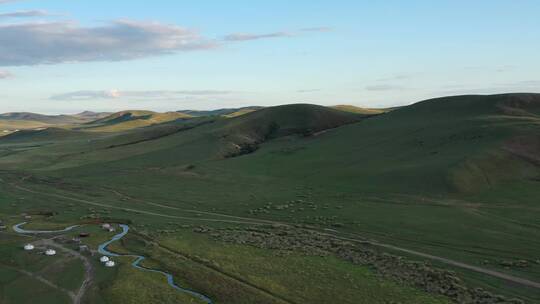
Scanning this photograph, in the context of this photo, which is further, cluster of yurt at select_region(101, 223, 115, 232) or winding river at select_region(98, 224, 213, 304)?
cluster of yurt at select_region(101, 223, 115, 232)

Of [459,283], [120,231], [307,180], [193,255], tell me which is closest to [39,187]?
[120,231]

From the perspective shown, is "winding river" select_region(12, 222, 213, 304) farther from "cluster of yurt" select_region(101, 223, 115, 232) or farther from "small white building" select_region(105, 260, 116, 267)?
"small white building" select_region(105, 260, 116, 267)

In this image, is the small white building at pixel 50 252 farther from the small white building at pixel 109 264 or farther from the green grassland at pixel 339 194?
the green grassland at pixel 339 194

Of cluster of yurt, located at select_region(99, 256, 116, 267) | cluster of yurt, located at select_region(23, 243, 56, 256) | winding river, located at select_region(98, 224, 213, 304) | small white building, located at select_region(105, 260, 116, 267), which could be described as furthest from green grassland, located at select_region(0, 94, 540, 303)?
cluster of yurt, located at select_region(23, 243, 56, 256)

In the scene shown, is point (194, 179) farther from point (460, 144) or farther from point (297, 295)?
point (297, 295)

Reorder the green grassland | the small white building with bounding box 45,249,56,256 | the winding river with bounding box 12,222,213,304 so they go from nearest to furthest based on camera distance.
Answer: the winding river with bounding box 12,222,213,304, the green grassland, the small white building with bounding box 45,249,56,256

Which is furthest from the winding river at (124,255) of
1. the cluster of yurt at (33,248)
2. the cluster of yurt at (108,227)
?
the cluster of yurt at (33,248)

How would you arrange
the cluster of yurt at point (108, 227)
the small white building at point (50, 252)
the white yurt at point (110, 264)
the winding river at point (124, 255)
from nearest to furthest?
the winding river at point (124, 255) < the white yurt at point (110, 264) < the small white building at point (50, 252) < the cluster of yurt at point (108, 227)
